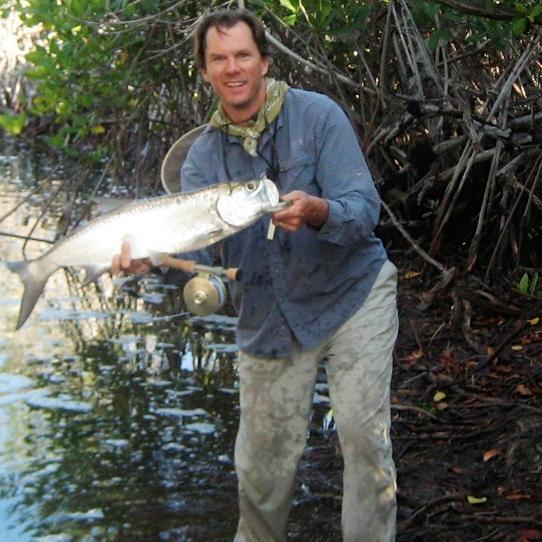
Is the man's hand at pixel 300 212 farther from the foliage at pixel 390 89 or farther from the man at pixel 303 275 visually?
the foliage at pixel 390 89

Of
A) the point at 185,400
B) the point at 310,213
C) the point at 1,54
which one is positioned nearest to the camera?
the point at 310,213

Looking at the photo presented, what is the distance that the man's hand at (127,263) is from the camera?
12.9ft

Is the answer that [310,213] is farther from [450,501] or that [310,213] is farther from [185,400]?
[185,400]

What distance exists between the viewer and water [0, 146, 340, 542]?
524cm

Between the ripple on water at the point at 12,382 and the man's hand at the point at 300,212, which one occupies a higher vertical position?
the man's hand at the point at 300,212

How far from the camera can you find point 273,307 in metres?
4.20

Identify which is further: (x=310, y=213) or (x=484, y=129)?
(x=484, y=129)

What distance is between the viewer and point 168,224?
153 inches

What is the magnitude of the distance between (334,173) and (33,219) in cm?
940

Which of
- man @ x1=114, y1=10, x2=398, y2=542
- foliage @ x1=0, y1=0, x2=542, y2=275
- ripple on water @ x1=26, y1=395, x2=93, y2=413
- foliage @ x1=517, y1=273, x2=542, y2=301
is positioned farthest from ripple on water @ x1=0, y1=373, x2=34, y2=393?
man @ x1=114, y1=10, x2=398, y2=542

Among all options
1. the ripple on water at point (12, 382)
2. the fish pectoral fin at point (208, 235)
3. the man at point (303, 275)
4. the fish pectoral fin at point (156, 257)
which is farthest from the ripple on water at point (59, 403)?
the fish pectoral fin at point (208, 235)

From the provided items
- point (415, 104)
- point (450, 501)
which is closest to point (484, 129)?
point (415, 104)

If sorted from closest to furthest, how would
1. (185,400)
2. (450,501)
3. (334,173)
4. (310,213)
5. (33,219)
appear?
(310,213) → (334,173) → (450,501) → (185,400) → (33,219)

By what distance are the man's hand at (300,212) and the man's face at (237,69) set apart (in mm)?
468
